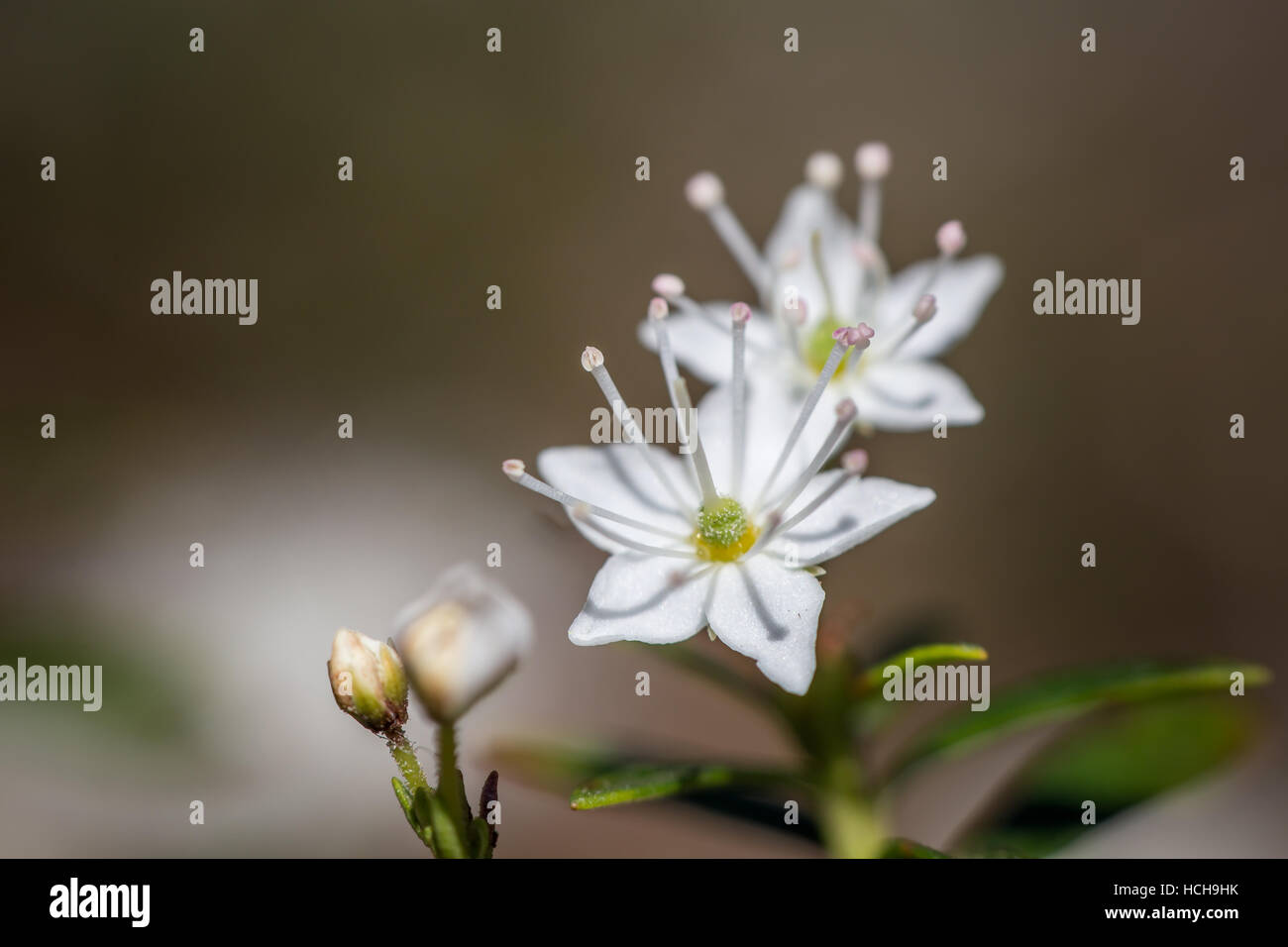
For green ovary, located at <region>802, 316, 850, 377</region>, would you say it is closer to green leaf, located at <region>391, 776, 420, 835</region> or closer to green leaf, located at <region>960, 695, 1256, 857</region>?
green leaf, located at <region>960, 695, 1256, 857</region>

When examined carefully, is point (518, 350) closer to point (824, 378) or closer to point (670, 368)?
point (670, 368)

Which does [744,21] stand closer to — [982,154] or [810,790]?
[982,154]

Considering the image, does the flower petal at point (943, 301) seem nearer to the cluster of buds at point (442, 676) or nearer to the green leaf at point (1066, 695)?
the green leaf at point (1066, 695)

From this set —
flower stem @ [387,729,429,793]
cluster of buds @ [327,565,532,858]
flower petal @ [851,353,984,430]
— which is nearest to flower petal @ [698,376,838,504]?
flower petal @ [851,353,984,430]

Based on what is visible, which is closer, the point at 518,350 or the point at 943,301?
the point at 943,301

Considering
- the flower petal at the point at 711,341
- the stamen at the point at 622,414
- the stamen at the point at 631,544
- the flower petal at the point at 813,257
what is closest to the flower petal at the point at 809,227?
the flower petal at the point at 813,257

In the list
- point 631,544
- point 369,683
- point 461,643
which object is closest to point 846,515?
point 631,544
